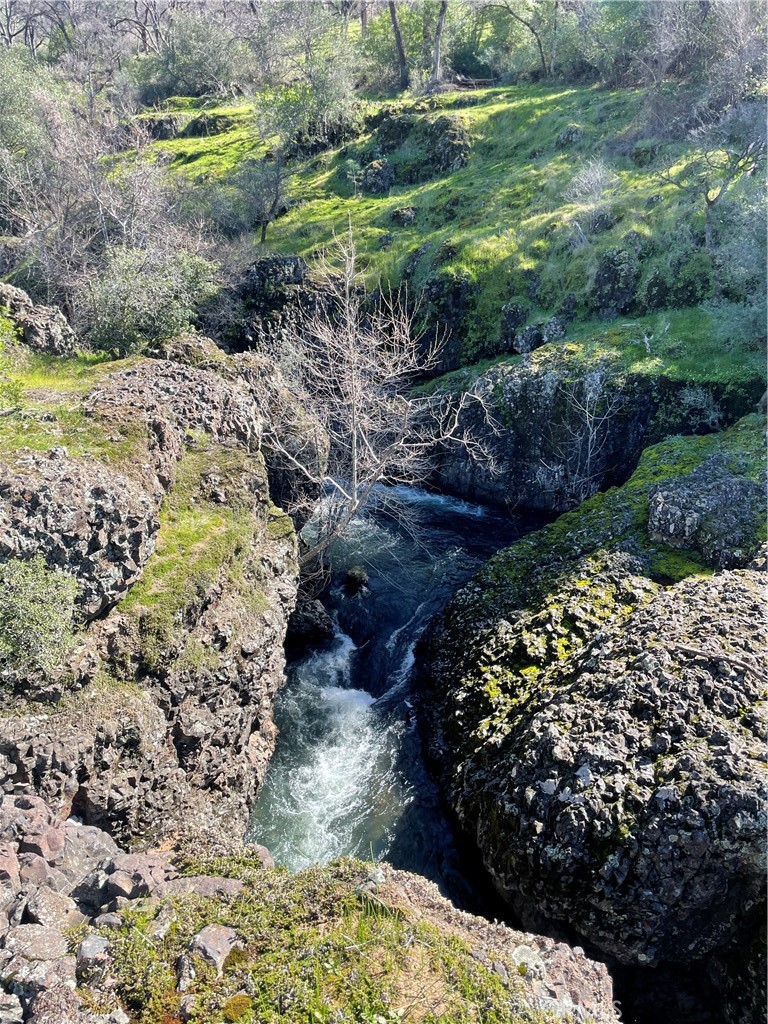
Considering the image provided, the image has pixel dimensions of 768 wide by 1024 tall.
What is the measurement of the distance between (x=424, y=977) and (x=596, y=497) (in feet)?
52.4

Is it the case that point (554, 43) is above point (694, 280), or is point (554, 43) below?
above

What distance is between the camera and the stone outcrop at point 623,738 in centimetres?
1018

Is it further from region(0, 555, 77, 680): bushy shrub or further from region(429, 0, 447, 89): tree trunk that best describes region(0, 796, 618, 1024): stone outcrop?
region(429, 0, 447, 89): tree trunk

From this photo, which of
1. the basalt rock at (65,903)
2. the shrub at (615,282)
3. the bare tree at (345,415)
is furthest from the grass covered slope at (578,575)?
the shrub at (615,282)

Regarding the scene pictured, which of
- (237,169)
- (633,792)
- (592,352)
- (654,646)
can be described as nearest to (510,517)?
(592,352)

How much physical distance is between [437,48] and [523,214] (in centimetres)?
2574

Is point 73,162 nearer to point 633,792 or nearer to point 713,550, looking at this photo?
point 713,550

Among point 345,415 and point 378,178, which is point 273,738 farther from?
point 378,178

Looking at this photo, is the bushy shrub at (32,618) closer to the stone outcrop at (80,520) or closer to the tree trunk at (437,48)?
the stone outcrop at (80,520)

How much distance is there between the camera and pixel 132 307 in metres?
20.1

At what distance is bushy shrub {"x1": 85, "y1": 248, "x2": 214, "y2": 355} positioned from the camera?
2002cm

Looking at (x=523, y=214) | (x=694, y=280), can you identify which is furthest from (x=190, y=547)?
(x=523, y=214)

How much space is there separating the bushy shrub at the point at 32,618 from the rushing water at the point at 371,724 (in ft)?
20.7

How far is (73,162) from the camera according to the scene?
30547 millimetres
